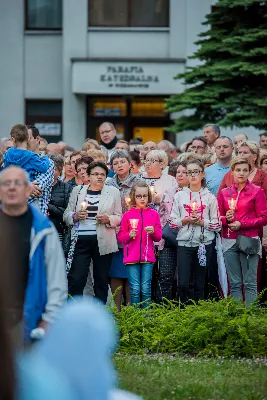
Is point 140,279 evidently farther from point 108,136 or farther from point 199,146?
point 108,136

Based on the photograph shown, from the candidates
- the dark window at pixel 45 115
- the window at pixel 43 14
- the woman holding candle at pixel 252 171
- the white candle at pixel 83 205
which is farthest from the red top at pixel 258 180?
the window at pixel 43 14

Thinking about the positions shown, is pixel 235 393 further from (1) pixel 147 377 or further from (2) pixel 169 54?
(2) pixel 169 54

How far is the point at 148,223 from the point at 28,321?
6.31 meters

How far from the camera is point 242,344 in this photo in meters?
11.0

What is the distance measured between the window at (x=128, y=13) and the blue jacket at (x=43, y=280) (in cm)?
2423

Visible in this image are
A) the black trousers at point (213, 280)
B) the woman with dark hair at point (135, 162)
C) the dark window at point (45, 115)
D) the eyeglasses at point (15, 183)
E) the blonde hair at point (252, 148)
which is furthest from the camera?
the dark window at point (45, 115)

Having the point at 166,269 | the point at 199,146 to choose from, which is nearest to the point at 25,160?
the point at 166,269

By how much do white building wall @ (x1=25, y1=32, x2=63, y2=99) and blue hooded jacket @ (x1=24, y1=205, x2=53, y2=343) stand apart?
80.6 feet

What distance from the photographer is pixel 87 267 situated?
44.8 ft

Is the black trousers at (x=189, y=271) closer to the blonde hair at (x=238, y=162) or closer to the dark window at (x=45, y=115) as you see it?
the blonde hair at (x=238, y=162)

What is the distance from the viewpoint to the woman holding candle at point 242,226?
13.5m

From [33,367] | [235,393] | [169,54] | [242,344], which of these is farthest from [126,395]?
[169,54]

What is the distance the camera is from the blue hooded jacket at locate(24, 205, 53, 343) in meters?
7.29

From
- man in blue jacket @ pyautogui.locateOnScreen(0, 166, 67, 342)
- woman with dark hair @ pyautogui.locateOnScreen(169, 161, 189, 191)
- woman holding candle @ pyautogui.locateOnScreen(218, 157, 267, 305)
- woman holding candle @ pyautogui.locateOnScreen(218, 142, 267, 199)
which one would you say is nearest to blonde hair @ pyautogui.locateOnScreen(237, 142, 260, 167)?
woman holding candle @ pyautogui.locateOnScreen(218, 142, 267, 199)
